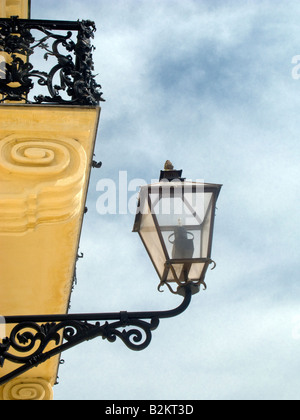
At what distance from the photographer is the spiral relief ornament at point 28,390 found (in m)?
6.02

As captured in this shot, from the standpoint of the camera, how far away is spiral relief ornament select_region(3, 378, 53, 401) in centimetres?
602

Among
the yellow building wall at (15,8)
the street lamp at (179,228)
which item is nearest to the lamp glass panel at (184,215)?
the street lamp at (179,228)

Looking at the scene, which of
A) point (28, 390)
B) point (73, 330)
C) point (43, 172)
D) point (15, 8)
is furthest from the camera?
point (15, 8)

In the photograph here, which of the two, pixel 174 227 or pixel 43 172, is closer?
pixel 174 227

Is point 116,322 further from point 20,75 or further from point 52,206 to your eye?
point 20,75

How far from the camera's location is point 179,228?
11.6 feet

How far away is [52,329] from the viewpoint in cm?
326

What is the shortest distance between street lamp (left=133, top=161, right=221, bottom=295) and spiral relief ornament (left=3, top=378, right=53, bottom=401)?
3.04m

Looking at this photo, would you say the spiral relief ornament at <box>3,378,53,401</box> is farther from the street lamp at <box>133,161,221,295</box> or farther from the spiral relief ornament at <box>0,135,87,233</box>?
the street lamp at <box>133,161,221,295</box>

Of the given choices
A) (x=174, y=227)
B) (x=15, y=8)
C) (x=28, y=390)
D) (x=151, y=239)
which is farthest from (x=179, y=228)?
(x=15, y=8)

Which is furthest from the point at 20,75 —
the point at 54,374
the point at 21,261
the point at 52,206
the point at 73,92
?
the point at 54,374

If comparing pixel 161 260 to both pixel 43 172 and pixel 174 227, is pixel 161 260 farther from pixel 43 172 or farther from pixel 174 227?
pixel 43 172

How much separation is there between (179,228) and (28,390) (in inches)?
131

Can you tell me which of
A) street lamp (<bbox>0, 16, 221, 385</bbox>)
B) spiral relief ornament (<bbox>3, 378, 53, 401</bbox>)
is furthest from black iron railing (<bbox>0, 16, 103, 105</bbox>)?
spiral relief ornament (<bbox>3, 378, 53, 401</bbox>)
